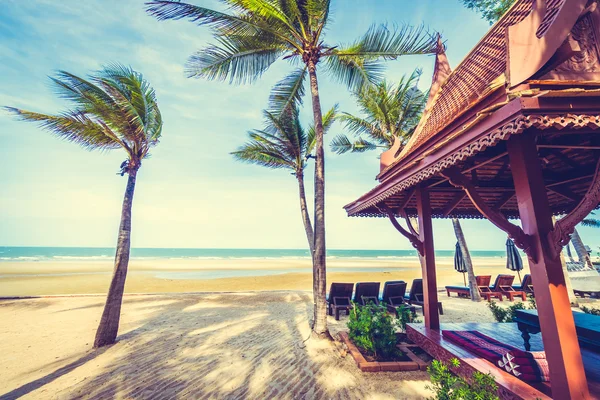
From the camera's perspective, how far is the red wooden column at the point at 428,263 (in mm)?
4664

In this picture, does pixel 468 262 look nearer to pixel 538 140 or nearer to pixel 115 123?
pixel 538 140

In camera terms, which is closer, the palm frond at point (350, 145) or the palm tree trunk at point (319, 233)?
the palm tree trunk at point (319, 233)

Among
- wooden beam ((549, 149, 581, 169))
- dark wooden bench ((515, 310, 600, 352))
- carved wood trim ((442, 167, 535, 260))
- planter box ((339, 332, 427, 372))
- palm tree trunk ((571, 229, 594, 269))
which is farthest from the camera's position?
palm tree trunk ((571, 229, 594, 269))

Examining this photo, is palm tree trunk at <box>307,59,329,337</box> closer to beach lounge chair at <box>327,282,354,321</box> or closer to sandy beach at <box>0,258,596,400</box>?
sandy beach at <box>0,258,596,400</box>

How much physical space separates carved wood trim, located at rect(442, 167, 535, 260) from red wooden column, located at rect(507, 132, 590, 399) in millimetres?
60

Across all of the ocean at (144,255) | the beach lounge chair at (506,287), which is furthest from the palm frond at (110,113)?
the ocean at (144,255)

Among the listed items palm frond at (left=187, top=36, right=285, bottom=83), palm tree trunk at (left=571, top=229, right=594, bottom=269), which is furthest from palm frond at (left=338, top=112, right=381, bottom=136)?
palm tree trunk at (left=571, top=229, right=594, bottom=269)

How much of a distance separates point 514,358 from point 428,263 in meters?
1.93

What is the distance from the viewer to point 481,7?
8117 millimetres

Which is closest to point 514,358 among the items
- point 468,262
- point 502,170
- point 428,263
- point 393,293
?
point 428,263

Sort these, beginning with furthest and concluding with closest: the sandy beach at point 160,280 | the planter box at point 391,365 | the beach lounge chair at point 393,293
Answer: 1. the sandy beach at point 160,280
2. the beach lounge chair at point 393,293
3. the planter box at point 391,365

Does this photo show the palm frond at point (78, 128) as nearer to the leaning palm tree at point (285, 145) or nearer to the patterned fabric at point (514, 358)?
the leaning palm tree at point (285, 145)

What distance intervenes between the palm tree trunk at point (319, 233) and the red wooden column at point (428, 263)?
2.34m

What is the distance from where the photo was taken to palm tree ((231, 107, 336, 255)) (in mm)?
10211
